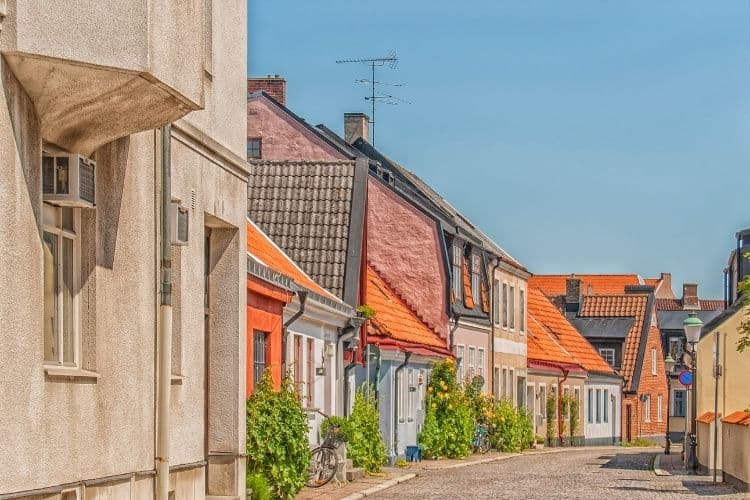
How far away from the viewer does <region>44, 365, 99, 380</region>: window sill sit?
1157cm

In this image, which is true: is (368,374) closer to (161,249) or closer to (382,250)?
(382,250)

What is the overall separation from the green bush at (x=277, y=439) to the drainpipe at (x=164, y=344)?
266 inches

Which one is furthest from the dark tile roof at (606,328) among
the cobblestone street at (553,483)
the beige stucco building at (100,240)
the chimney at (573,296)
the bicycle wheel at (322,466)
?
the beige stucco building at (100,240)

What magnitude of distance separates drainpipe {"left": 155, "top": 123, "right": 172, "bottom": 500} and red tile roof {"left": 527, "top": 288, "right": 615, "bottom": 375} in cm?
5145

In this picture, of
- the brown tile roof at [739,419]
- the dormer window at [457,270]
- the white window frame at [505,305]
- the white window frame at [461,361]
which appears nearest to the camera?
the brown tile roof at [739,419]

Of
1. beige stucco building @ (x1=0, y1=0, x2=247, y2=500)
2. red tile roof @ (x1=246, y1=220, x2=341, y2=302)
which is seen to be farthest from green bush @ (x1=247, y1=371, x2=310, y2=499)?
red tile roof @ (x1=246, y1=220, x2=341, y2=302)

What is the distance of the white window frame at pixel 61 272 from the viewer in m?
12.1

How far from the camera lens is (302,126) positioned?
43.4 meters

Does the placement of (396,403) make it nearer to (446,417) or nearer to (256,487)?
(446,417)

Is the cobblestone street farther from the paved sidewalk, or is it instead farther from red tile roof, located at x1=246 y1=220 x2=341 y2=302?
red tile roof, located at x1=246 y1=220 x2=341 y2=302

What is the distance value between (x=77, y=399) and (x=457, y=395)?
101 ft

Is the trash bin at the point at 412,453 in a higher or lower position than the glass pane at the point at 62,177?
lower

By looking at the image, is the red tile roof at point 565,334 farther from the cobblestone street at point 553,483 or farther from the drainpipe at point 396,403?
the drainpipe at point 396,403

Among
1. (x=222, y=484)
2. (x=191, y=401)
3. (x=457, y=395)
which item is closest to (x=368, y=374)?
(x=457, y=395)
